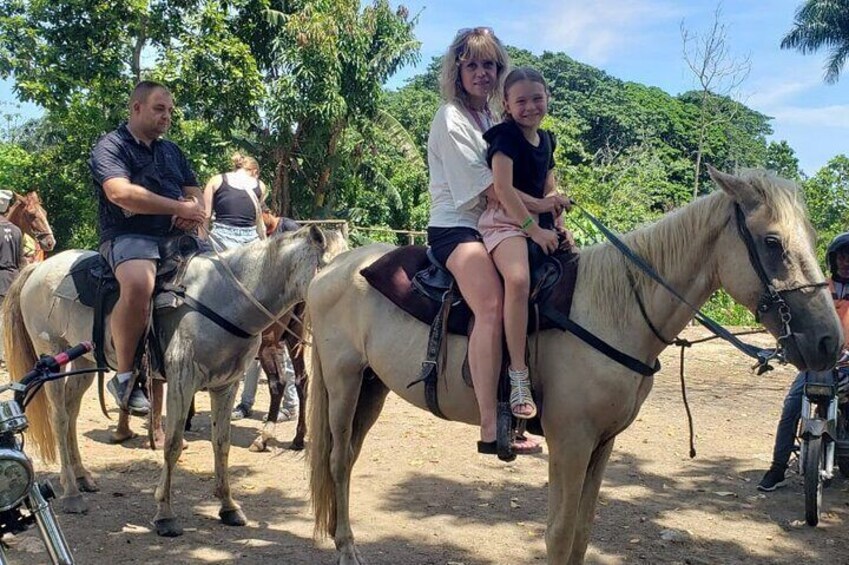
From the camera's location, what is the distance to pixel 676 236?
2969mm

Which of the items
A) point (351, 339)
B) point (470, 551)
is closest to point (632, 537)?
point (470, 551)

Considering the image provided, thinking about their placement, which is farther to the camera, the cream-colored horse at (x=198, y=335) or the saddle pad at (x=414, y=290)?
the cream-colored horse at (x=198, y=335)

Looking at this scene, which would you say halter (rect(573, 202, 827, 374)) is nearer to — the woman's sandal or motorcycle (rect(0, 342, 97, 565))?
the woman's sandal

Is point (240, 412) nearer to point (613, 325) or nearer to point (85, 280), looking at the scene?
point (85, 280)

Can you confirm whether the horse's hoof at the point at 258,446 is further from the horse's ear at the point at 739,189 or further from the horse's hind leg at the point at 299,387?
the horse's ear at the point at 739,189

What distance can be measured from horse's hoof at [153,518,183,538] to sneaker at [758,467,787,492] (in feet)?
13.9

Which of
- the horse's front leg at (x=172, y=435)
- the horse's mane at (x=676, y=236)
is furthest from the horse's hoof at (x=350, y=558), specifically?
the horse's mane at (x=676, y=236)

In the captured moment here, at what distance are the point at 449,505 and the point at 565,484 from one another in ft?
6.73

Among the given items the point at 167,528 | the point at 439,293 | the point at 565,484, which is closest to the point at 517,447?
the point at 565,484

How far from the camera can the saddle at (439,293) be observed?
10.3 ft

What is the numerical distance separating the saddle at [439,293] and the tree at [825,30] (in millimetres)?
34134

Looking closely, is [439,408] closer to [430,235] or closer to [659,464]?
[430,235]

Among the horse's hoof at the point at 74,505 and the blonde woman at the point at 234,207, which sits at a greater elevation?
the blonde woman at the point at 234,207

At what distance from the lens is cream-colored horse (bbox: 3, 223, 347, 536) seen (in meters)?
4.34
